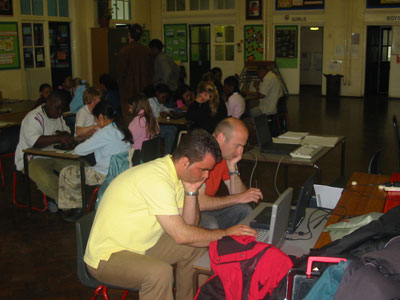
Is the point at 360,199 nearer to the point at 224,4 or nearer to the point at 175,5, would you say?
the point at 224,4

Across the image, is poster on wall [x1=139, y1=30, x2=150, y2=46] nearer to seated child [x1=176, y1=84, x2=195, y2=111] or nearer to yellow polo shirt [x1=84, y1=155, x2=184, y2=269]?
seated child [x1=176, y1=84, x2=195, y2=111]

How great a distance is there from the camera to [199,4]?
15883 millimetres

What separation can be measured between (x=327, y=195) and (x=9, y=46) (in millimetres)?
9328

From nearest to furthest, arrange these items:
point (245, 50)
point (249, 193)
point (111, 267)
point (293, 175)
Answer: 1. point (111, 267)
2. point (249, 193)
3. point (293, 175)
4. point (245, 50)

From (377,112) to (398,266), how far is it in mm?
11172

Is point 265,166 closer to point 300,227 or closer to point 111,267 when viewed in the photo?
point 300,227

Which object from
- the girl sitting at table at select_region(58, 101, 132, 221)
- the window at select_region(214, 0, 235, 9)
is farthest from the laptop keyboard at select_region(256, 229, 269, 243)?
the window at select_region(214, 0, 235, 9)

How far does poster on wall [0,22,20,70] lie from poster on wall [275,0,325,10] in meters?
7.69

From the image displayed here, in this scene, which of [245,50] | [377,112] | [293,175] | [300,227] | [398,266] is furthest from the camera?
[245,50]

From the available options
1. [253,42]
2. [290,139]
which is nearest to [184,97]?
[290,139]

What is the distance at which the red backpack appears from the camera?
6.74ft

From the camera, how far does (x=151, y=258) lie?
2.73 metres

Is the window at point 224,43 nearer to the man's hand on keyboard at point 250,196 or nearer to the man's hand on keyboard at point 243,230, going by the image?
the man's hand on keyboard at point 250,196

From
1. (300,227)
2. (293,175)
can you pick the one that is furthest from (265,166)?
(300,227)
